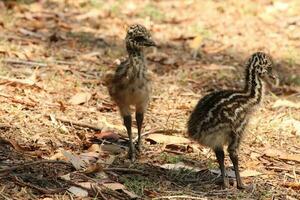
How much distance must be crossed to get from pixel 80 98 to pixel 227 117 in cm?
225

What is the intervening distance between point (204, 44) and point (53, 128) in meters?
4.61

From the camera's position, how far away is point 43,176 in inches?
204

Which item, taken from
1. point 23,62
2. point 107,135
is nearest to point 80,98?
point 107,135

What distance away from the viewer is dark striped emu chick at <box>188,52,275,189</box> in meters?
5.51

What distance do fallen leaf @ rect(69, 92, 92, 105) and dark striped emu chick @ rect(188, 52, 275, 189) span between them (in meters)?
1.88

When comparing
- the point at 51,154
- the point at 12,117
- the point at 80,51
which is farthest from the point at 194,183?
the point at 80,51

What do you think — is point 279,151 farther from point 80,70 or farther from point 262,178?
point 80,70

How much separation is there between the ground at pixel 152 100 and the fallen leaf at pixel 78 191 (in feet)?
0.08

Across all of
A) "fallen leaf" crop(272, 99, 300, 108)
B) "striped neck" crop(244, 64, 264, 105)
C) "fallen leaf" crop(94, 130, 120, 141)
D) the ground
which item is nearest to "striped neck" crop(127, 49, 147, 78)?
the ground

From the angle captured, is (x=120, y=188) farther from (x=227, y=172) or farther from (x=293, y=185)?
(x=293, y=185)

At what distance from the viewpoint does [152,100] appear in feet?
25.4

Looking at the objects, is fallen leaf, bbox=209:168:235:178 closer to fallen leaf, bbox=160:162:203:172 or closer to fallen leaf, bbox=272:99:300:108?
fallen leaf, bbox=160:162:203:172

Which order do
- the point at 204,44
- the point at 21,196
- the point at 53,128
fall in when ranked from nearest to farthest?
the point at 21,196, the point at 53,128, the point at 204,44

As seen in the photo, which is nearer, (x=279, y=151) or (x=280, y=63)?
(x=279, y=151)
